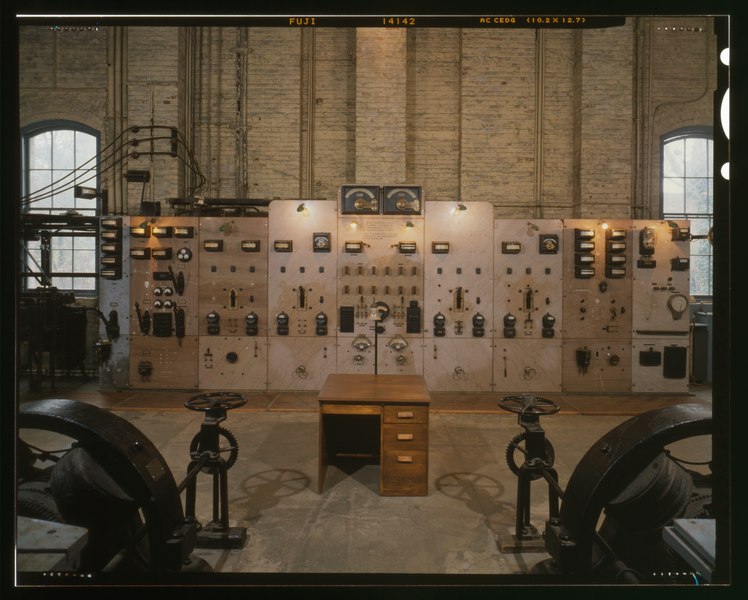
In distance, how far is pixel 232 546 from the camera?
343cm

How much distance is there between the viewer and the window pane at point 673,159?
29.5ft

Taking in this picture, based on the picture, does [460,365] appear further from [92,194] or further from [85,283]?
[85,283]

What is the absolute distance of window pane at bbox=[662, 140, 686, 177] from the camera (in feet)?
29.5

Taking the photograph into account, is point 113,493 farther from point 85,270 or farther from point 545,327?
point 85,270

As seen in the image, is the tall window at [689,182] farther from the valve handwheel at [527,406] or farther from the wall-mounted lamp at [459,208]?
the valve handwheel at [527,406]

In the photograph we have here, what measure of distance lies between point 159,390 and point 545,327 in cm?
625

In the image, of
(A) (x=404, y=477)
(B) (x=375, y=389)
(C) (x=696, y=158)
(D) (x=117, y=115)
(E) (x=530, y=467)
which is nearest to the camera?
(E) (x=530, y=467)

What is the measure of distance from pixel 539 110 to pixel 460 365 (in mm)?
4952

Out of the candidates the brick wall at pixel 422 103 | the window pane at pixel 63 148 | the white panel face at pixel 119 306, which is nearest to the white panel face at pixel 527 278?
the brick wall at pixel 422 103

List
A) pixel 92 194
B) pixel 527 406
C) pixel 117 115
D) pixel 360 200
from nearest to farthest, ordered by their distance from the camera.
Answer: pixel 527 406
pixel 360 200
pixel 92 194
pixel 117 115

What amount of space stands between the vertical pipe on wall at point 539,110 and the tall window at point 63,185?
8.08 m

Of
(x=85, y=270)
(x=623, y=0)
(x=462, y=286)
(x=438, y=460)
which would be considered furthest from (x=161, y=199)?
(x=623, y=0)

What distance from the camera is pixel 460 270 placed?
762 centimetres

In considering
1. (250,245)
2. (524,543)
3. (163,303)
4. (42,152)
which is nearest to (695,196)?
(250,245)
